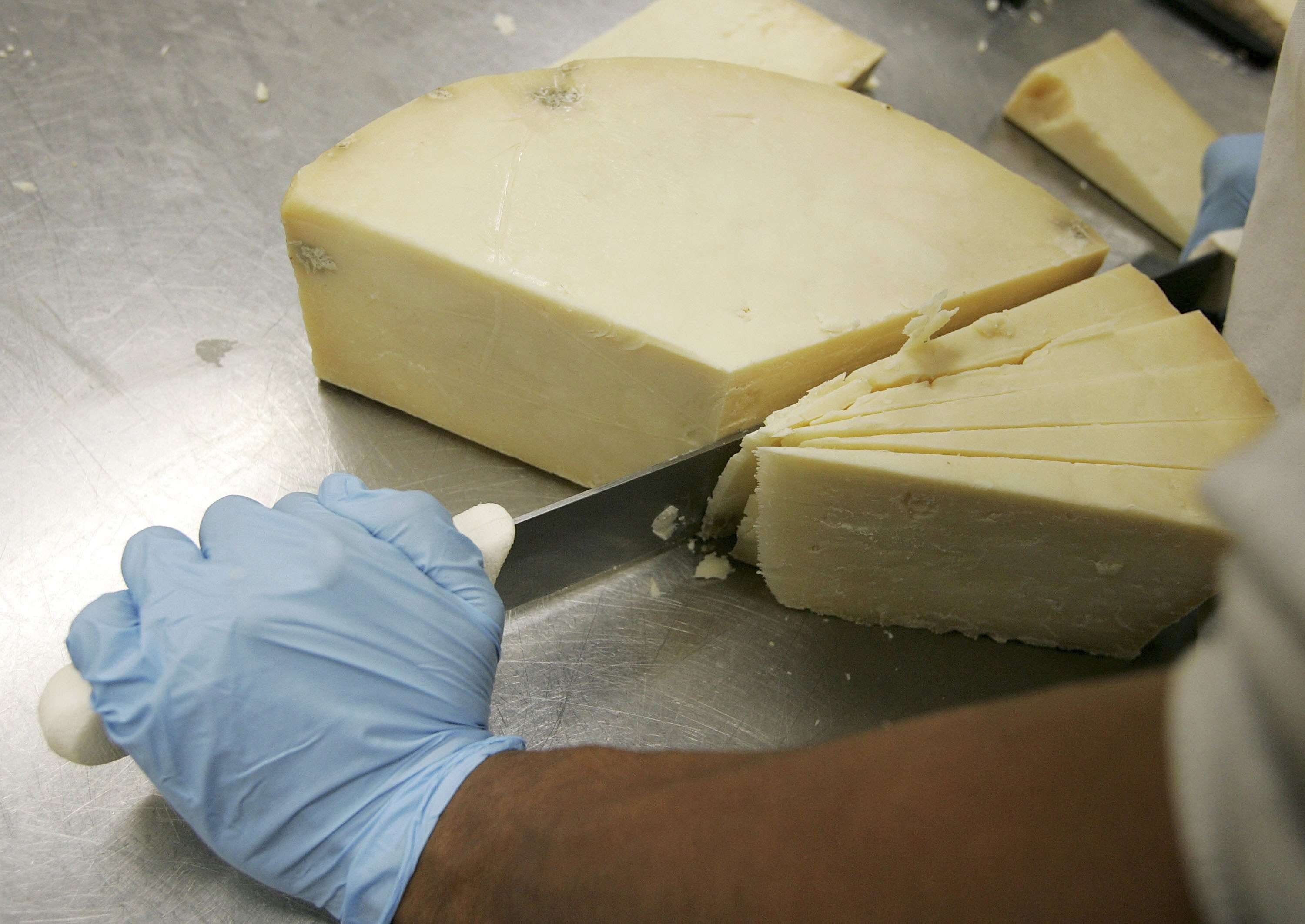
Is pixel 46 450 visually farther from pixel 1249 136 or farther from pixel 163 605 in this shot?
pixel 1249 136

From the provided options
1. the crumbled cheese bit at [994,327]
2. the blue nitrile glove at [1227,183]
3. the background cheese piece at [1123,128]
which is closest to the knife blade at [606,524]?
the crumbled cheese bit at [994,327]

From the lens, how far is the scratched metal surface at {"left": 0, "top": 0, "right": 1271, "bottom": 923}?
5.27ft

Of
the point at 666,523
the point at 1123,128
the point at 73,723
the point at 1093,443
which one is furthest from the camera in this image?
the point at 1123,128

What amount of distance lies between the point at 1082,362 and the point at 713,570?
87cm

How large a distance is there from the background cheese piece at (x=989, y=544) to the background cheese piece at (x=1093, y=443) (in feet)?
0.07

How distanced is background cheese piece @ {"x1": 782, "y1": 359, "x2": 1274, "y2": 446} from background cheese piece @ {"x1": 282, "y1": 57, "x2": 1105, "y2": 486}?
23 centimetres

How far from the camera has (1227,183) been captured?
2.47 metres

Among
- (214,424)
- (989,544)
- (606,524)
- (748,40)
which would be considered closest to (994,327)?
(989,544)

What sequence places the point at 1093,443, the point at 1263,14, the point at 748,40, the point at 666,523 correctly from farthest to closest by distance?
the point at 1263,14, the point at 748,40, the point at 666,523, the point at 1093,443

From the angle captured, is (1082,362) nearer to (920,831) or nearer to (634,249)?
(634,249)

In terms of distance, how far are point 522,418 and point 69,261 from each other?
126 cm

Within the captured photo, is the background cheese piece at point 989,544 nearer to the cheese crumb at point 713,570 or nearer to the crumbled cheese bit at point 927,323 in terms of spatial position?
the cheese crumb at point 713,570

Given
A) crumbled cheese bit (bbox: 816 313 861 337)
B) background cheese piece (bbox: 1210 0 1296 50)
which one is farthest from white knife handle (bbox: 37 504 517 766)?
background cheese piece (bbox: 1210 0 1296 50)

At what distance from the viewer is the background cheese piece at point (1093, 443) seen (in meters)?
1.64
